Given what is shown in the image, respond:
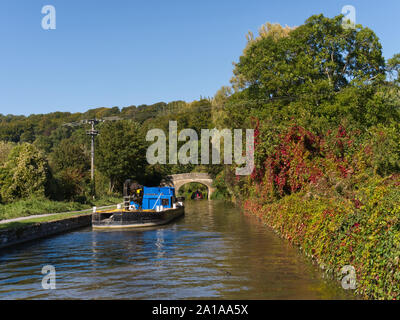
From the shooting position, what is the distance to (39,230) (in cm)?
2208

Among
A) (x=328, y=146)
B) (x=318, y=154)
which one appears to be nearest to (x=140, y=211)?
(x=318, y=154)

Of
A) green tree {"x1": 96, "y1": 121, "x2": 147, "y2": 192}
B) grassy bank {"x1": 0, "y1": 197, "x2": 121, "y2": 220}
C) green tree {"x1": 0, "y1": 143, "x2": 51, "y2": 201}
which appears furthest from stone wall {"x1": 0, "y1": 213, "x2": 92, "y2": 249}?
green tree {"x1": 96, "y1": 121, "x2": 147, "y2": 192}

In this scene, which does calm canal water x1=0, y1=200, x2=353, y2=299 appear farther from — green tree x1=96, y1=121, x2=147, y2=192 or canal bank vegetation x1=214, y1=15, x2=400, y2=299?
green tree x1=96, y1=121, x2=147, y2=192

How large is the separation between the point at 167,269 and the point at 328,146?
570 inches

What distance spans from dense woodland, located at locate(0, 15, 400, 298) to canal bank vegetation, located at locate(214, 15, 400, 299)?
0.16ft

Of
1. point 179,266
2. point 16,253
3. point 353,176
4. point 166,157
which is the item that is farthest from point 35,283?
point 166,157

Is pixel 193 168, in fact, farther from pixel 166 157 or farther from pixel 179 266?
pixel 179 266

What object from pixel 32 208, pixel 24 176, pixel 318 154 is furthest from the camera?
pixel 24 176

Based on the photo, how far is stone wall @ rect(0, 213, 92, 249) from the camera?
19.0m

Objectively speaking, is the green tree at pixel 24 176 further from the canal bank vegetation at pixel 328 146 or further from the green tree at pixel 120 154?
the green tree at pixel 120 154

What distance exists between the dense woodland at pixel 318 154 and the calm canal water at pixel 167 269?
42.8 inches

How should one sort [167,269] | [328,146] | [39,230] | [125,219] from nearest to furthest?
[167,269] < [39,230] < [328,146] < [125,219]

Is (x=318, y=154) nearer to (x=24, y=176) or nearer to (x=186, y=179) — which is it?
(x=24, y=176)

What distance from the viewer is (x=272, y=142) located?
82.7ft
